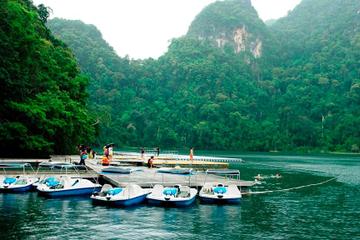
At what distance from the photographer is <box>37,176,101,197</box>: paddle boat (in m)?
31.1

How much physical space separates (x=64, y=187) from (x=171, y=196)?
326 inches

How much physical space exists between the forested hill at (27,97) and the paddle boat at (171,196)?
1868 cm

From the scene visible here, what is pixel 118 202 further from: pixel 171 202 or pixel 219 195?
pixel 219 195

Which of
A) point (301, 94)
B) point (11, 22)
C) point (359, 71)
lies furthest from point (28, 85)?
point (359, 71)

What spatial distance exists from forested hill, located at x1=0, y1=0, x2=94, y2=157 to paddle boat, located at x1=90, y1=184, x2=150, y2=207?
1664cm

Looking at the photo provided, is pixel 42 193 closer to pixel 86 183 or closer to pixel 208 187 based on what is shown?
pixel 86 183

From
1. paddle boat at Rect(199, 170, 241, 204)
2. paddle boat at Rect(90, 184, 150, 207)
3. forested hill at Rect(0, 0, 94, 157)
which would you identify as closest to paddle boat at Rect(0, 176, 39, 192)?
paddle boat at Rect(90, 184, 150, 207)

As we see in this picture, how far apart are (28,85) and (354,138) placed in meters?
133

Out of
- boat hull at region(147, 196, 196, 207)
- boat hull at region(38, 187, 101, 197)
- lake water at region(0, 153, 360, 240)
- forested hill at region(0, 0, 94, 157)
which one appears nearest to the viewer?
lake water at region(0, 153, 360, 240)

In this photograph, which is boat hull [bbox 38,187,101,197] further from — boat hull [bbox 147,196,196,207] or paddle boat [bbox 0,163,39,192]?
boat hull [bbox 147,196,196,207]

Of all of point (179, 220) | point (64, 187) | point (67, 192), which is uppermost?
point (64, 187)

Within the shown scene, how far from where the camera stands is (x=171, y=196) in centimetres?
2881

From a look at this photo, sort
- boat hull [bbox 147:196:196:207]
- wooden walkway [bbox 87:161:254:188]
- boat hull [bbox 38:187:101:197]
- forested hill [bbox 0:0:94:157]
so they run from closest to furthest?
boat hull [bbox 147:196:196:207]
boat hull [bbox 38:187:101:197]
wooden walkway [bbox 87:161:254:188]
forested hill [bbox 0:0:94:157]

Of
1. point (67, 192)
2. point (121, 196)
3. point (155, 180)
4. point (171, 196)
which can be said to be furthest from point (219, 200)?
point (67, 192)
